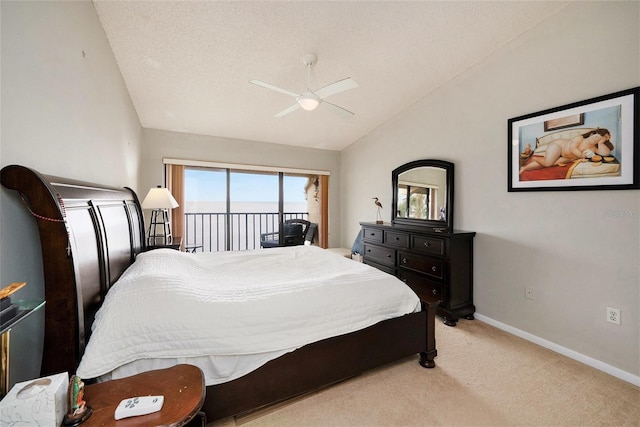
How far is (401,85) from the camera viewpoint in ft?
11.0

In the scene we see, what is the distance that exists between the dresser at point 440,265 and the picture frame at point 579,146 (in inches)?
33.0

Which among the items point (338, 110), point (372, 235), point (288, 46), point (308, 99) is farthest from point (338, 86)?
point (372, 235)

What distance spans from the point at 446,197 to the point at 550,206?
1.05m

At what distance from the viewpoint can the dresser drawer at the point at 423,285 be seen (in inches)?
114

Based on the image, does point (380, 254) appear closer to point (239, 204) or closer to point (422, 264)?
point (422, 264)

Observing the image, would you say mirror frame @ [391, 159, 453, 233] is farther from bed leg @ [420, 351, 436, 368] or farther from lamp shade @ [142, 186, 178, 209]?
lamp shade @ [142, 186, 178, 209]

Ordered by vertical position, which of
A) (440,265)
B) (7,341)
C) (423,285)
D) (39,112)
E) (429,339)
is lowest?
(429,339)

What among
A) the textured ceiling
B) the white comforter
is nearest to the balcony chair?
the textured ceiling

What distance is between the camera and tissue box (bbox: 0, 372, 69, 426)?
0.75 meters

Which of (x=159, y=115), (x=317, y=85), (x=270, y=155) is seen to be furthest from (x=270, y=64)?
(x=270, y=155)

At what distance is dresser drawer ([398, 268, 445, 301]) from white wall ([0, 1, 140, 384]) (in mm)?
2891

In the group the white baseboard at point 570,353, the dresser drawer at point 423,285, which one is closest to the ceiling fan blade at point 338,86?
the dresser drawer at point 423,285

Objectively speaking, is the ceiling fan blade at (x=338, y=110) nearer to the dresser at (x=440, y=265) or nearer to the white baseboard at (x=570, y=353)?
the dresser at (x=440, y=265)

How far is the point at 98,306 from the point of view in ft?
4.65
